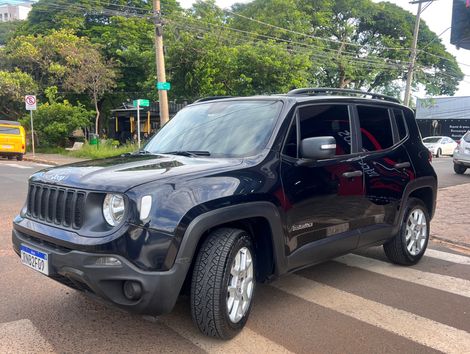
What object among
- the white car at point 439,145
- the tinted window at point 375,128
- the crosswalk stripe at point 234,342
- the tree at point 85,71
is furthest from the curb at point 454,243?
the white car at point 439,145

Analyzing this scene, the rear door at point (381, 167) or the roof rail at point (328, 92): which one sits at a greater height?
the roof rail at point (328, 92)

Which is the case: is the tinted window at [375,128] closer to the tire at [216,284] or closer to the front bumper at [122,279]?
the tire at [216,284]

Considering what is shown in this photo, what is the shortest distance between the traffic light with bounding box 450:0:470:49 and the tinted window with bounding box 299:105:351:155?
165 inches

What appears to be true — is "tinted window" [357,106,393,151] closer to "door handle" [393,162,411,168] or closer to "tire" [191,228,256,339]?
"door handle" [393,162,411,168]

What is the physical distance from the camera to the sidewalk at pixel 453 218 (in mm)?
7083

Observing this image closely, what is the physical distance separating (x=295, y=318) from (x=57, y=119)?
24.5 meters

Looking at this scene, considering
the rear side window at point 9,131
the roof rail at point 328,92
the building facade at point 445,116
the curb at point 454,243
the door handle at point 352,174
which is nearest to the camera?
the door handle at point 352,174

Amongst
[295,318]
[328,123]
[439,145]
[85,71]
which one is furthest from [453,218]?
[439,145]

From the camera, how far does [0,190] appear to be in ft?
36.8

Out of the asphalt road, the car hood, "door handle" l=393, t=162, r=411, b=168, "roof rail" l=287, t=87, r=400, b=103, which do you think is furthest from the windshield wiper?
"door handle" l=393, t=162, r=411, b=168

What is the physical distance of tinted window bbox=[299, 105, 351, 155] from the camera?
4.23 m

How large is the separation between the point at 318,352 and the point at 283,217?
1.04m

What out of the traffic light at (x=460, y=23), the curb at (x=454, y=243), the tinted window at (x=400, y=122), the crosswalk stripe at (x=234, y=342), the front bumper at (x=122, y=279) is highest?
A: the traffic light at (x=460, y=23)

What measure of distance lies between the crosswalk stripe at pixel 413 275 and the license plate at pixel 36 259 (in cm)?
354
